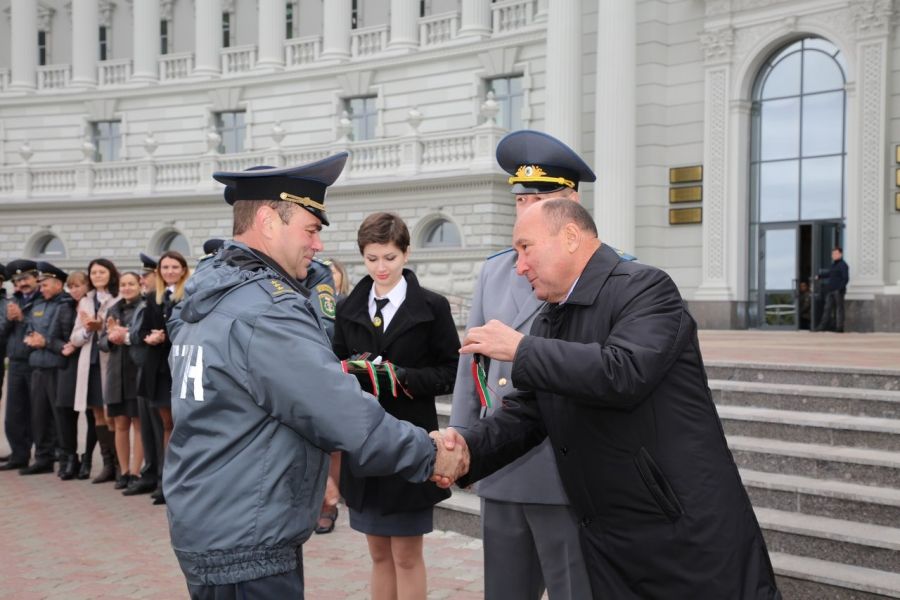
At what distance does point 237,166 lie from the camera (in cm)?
3169

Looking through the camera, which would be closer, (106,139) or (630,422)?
(630,422)

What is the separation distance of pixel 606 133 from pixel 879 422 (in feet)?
54.0

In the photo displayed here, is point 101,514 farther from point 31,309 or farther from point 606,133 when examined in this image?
point 606,133

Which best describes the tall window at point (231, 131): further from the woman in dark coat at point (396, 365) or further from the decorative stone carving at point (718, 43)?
the woman in dark coat at point (396, 365)

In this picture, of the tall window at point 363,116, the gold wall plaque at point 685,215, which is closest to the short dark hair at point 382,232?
the gold wall plaque at point 685,215

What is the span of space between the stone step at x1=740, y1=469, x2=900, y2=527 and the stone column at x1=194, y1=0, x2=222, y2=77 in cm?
3196

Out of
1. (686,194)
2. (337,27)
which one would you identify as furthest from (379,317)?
(337,27)

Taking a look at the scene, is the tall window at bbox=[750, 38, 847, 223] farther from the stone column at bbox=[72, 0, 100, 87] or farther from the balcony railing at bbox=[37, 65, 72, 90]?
the balcony railing at bbox=[37, 65, 72, 90]

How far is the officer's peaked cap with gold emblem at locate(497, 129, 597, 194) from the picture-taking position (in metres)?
4.01

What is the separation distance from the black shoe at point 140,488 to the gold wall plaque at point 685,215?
16076 mm

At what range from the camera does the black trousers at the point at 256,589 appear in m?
2.81

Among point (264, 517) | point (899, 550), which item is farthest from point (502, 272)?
point (899, 550)

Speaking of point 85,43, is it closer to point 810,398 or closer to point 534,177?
point 810,398

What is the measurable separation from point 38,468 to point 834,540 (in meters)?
8.12
